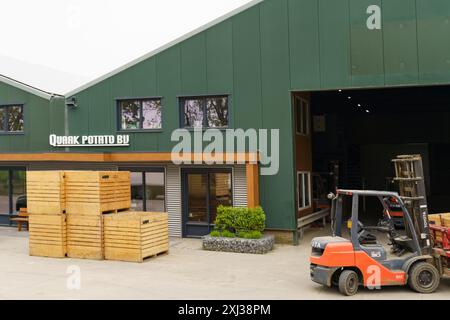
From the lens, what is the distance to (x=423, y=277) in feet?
36.4

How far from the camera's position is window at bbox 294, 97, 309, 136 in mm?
20841

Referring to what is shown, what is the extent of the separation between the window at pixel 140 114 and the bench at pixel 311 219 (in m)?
6.75

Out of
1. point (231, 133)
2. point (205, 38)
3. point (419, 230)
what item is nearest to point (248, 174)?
point (231, 133)

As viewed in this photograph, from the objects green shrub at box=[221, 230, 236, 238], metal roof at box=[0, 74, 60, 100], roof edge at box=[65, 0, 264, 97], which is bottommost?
green shrub at box=[221, 230, 236, 238]

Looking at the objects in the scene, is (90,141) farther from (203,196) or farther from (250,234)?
(250,234)

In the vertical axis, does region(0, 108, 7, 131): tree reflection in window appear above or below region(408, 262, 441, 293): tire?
above

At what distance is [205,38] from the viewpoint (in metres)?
19.5

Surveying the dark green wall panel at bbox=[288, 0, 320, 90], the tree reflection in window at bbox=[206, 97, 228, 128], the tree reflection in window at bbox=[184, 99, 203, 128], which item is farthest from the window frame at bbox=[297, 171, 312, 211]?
the tree reflection in window at bbox=[184, 99, 203, 128]

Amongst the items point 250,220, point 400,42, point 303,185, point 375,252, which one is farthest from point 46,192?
point 400,42

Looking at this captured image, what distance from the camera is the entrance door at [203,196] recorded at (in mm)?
19500

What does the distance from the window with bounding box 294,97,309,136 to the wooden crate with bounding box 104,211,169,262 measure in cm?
775

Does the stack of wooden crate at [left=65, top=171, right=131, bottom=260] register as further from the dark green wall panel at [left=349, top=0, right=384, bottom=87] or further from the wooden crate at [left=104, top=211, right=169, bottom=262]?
the dark green wall panel at [left=349, top=0, right=384, bottom=87]

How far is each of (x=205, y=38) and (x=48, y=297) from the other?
11694 millimetres

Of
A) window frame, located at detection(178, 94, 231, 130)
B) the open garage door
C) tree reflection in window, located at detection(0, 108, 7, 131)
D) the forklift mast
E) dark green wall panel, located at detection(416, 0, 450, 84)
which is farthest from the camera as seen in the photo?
the open garage door
